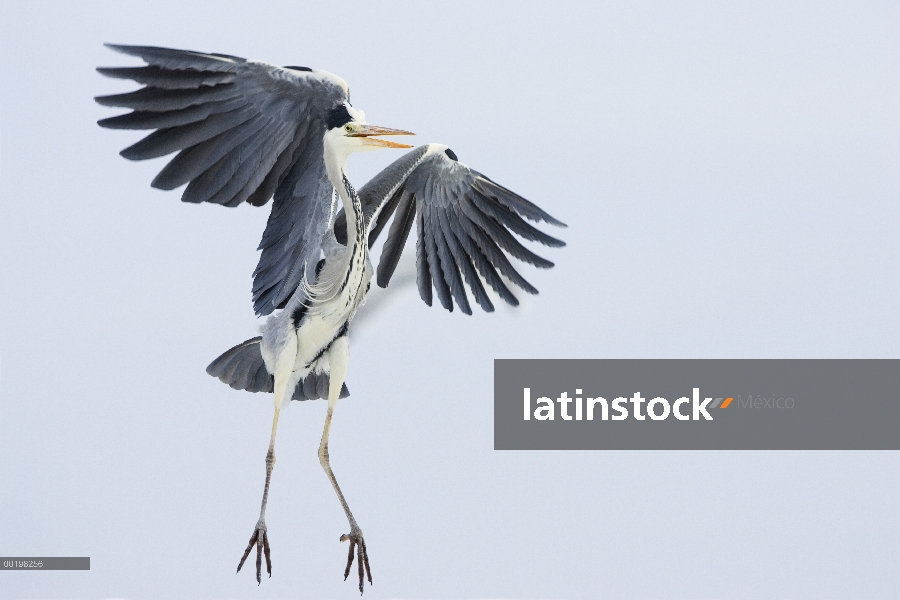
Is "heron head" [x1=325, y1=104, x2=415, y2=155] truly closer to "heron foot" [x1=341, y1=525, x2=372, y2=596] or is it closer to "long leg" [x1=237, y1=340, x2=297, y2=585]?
"long leg" [x1=237, y1=340, x2=297, y2=585]

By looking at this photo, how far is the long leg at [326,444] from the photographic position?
5367mm

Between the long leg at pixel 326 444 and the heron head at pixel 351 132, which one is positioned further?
the long leg at pixel 326 444

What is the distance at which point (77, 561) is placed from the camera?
611 cm

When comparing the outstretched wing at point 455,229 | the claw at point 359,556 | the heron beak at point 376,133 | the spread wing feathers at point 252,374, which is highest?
the heron beak at point 376,133

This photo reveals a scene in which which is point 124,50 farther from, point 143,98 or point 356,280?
point 356,280

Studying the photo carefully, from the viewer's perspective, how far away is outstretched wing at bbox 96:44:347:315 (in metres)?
4.93

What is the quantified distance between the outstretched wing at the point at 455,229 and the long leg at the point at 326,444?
53cm

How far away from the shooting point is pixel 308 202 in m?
5.32

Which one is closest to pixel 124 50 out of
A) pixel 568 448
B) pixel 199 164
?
pixel 199 164

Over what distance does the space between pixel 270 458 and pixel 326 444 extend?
352 mm

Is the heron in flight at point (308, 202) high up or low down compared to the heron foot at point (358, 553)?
up

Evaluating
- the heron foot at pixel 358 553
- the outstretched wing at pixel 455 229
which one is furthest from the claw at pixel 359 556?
the outstretched wing at pixel 455 229

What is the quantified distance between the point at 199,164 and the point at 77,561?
92.8 inches

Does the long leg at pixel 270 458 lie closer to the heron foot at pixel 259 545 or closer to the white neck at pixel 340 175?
the heron foot at pixel 259 545
